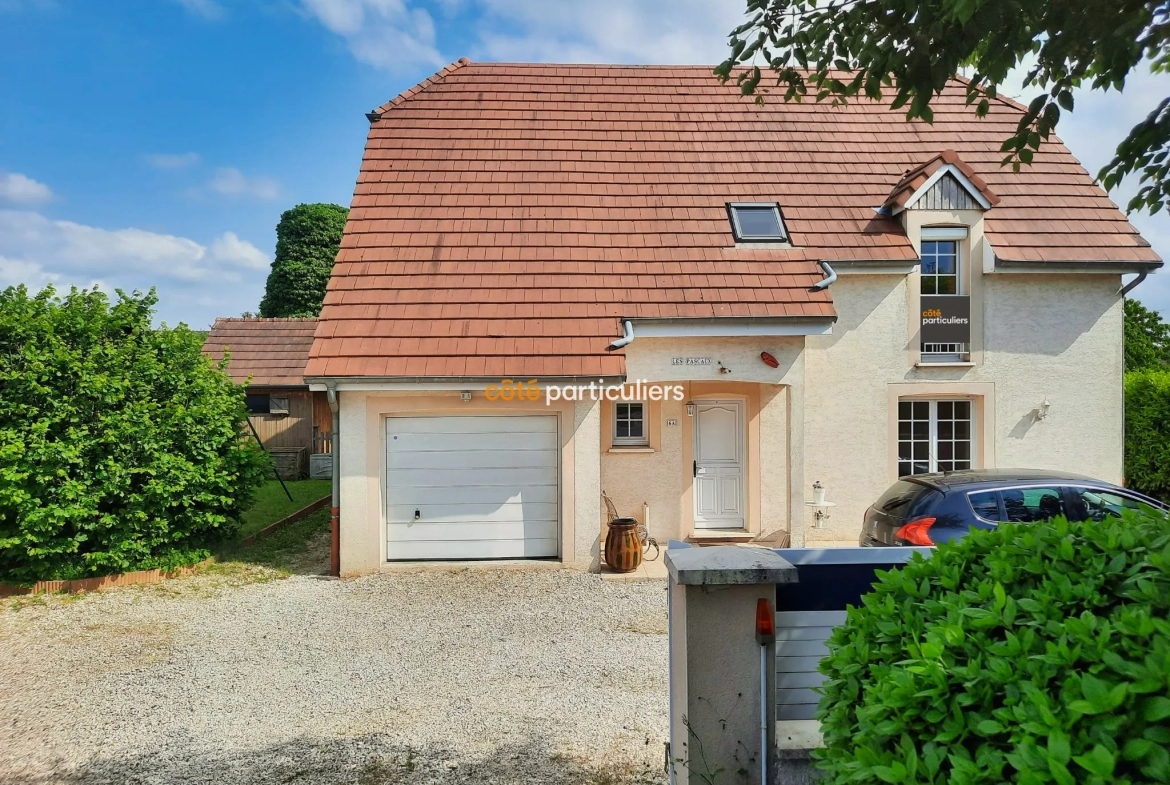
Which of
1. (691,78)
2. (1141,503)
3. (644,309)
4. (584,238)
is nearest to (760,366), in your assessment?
(644,309)

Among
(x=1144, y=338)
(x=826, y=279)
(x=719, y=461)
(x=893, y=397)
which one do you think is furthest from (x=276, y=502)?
(x=1144, y=338)

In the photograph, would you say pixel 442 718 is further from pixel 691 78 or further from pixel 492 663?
pixel 691 78

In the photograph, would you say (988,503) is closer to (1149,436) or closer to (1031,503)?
(1031,503)

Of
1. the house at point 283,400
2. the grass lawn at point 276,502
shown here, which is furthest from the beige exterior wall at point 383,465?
the house at point 283,400

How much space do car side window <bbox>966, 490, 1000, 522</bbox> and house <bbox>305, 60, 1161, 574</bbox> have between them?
308cm

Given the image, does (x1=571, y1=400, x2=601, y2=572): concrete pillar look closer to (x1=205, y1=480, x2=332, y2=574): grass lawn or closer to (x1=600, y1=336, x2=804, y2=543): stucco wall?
(x1=600, y1=336, x2=804, y2=543): stucco wall

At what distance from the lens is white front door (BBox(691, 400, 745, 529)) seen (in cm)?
1116

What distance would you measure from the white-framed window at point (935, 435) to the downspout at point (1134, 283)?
3.17 metres

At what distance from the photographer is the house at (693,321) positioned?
9359mm

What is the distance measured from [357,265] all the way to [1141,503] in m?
10.9

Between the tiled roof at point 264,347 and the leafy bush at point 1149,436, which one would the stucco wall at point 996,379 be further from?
the tiled roof at point 264,347

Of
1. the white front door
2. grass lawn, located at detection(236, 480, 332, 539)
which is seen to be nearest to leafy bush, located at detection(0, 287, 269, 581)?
grass lawn, located at detection(236, 480, 332, 539)

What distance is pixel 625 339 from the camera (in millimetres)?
9383

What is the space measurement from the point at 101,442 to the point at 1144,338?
3128 centimetres
